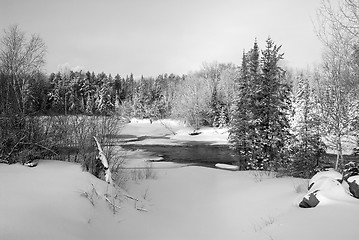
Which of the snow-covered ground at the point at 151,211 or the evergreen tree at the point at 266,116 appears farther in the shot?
the evergreen tree at the point at 266,116

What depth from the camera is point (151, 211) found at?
611cm

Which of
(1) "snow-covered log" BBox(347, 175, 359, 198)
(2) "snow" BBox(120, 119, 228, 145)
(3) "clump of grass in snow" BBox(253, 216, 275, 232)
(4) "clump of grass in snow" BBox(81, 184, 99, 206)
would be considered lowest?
(2) "snow" BBox(120, 119, 228, 145)

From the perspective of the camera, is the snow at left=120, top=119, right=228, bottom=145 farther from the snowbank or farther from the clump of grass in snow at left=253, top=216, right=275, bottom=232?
the clump of grass in snow at left=253, top=216, right=275, bottom=232

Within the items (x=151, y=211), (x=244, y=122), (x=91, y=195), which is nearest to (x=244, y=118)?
(x=244, y=122)

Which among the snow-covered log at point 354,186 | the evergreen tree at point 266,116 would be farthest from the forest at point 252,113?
the snow-covered log at point 354,186

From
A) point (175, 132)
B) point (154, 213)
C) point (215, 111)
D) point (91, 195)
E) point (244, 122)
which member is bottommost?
point (175, 132)

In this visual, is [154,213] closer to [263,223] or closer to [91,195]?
[91,195]

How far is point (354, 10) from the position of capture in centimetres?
608

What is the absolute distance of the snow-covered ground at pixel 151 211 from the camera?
143 inches

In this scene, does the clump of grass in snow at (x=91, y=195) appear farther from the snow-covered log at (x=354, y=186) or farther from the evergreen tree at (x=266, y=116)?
the evergreen tree at (x=266, y=116)

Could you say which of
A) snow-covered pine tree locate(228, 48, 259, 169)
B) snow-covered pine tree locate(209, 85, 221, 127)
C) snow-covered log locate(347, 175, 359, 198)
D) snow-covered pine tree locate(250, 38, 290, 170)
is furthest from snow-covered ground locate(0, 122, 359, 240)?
snow-covered pine tree locate(209, 85, 221, 127)

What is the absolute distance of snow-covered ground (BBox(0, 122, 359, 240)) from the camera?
3645 mm

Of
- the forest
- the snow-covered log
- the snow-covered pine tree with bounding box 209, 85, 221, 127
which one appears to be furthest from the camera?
the snow-covered pine tree with bounding box 209, 85, 221, 127

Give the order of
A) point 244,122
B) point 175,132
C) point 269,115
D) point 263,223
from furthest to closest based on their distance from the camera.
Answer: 1. point 175,132
2. point 244,122
3. point 269,115
4. point 263,223
